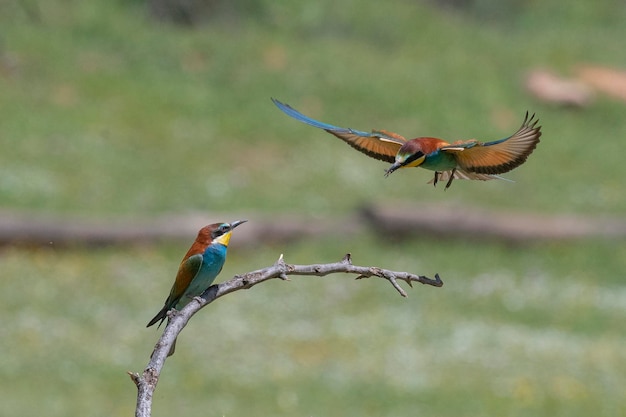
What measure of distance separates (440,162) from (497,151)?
12cm

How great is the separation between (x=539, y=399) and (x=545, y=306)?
10.8ft

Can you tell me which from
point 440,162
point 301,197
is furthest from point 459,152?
point 301,197

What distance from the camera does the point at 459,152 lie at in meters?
2.49

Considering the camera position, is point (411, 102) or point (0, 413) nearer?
point (0, 413)

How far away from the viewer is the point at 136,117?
1786 cm

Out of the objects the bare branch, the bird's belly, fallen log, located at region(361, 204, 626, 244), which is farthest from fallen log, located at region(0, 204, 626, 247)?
the bird's belly

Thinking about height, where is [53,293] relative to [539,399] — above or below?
above

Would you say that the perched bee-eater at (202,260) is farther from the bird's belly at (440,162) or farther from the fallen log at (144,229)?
the fallen log at (144,229)

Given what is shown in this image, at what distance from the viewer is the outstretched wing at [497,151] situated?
2393mm

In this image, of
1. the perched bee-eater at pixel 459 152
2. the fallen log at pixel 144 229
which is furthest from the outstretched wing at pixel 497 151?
the fallen log at pixel 144 229

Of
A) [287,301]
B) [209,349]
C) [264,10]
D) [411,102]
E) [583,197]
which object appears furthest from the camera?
[264,10]

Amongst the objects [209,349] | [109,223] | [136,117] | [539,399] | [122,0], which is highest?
[122,0]

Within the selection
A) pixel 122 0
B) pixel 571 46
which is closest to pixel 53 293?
pixel 122 0

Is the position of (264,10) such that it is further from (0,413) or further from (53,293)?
(0,413)
